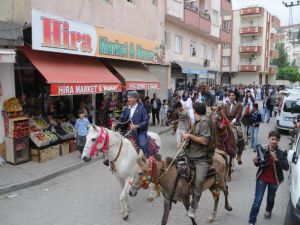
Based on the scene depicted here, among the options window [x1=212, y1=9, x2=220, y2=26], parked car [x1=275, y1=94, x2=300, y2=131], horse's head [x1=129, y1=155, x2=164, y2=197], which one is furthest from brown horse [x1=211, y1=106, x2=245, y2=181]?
window [x1=212, y1=9, x2=220, y2=26]

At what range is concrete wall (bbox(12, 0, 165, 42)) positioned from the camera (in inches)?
402

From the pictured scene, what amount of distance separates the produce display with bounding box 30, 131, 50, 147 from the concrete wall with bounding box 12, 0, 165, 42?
3.45m

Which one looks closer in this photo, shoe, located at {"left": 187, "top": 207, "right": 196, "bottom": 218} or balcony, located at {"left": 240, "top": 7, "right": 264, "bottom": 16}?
shoe, located at {"left": 187, "top": 207, "right": 196, "bottom": 218}

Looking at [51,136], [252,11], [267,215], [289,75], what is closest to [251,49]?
[252,11]

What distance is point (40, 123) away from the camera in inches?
442

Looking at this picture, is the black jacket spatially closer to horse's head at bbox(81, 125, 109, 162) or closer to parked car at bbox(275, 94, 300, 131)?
horse's head at bbox(81, 125, 109, 162)

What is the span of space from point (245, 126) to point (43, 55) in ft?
27.3

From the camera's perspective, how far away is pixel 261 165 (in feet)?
18.6

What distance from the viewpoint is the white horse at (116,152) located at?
6316 mm

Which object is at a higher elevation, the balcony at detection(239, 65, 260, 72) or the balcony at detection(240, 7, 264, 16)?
the balcony at detection(240, 7, 264, 16)

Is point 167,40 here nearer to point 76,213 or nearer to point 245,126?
point 245,126

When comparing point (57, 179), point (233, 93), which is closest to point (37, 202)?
point (57, 179)

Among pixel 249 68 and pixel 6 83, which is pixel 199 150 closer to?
pixel 6 83

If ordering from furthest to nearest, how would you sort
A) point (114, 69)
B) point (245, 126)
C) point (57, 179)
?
point (114, 69)
point (245, 126)
point (57, 179)
